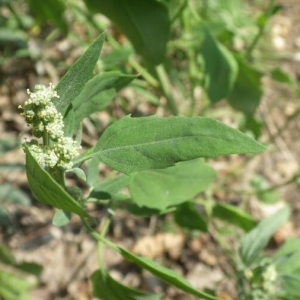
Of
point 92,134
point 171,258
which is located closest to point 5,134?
point 92,134

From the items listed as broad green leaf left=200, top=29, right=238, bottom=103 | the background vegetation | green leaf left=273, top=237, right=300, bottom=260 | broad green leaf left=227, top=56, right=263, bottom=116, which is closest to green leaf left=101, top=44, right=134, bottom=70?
the background vegetation

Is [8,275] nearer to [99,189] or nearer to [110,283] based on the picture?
[110,283]

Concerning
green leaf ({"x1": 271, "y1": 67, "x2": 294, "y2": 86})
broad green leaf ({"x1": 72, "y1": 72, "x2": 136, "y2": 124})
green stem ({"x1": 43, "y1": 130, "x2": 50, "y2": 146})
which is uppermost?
green leaf ({"x1": 271, "y1": 67, "x2": 294, "y2": 86})

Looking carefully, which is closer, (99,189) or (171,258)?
(99,189)

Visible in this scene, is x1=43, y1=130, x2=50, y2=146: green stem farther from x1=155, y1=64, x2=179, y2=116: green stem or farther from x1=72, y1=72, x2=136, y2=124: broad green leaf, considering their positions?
x1=155, y1=64, x2=179, y2=116: green stem

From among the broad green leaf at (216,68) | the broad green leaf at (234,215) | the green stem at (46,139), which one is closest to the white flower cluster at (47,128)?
the green stem at (46,139)
